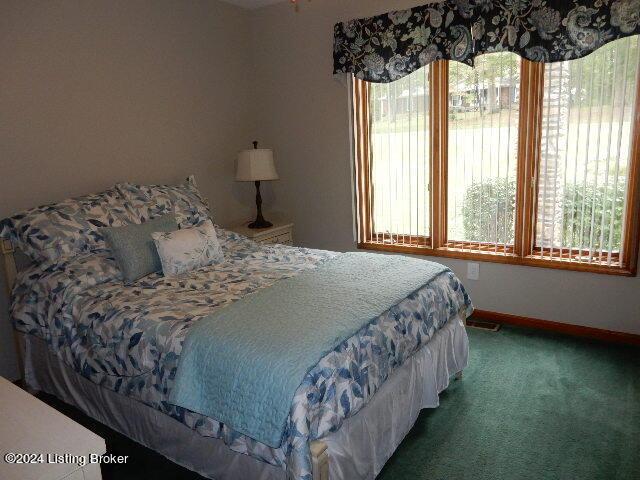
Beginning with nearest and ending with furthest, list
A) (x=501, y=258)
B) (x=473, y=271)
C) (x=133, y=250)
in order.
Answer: (x=133, y=250) < (x=501, y=258) < (x=473, y=271)

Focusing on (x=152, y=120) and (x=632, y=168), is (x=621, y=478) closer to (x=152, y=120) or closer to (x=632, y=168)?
(x=632, y=168)

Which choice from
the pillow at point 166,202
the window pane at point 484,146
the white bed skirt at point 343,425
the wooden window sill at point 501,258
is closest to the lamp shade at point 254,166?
the pillow at point 166,202

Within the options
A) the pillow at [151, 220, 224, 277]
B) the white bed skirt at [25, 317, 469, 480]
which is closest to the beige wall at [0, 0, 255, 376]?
the white bed skirt at [25, 317, 469, 480]

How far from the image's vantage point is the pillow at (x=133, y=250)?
2.56 metres

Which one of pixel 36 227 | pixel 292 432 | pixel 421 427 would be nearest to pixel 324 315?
pixel 292 432

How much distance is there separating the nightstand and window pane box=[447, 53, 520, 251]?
1365 millimetres

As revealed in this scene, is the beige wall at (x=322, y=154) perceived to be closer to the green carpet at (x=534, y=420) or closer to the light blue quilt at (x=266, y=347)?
the green carpet at (x=534, y=420)

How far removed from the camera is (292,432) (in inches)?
61.9

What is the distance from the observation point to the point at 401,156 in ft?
12.2

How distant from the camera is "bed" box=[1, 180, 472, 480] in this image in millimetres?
1723

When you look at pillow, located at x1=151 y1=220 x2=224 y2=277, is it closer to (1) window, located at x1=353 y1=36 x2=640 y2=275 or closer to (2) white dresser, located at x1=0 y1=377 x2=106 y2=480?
(2) white dresser, located at x1=0 y1=377 x2=106 y2=480

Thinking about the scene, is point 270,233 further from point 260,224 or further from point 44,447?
point 44,447

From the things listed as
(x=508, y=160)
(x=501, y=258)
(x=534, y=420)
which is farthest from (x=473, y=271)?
(x=534, y=420)

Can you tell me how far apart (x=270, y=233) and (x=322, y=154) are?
31.9 inches
